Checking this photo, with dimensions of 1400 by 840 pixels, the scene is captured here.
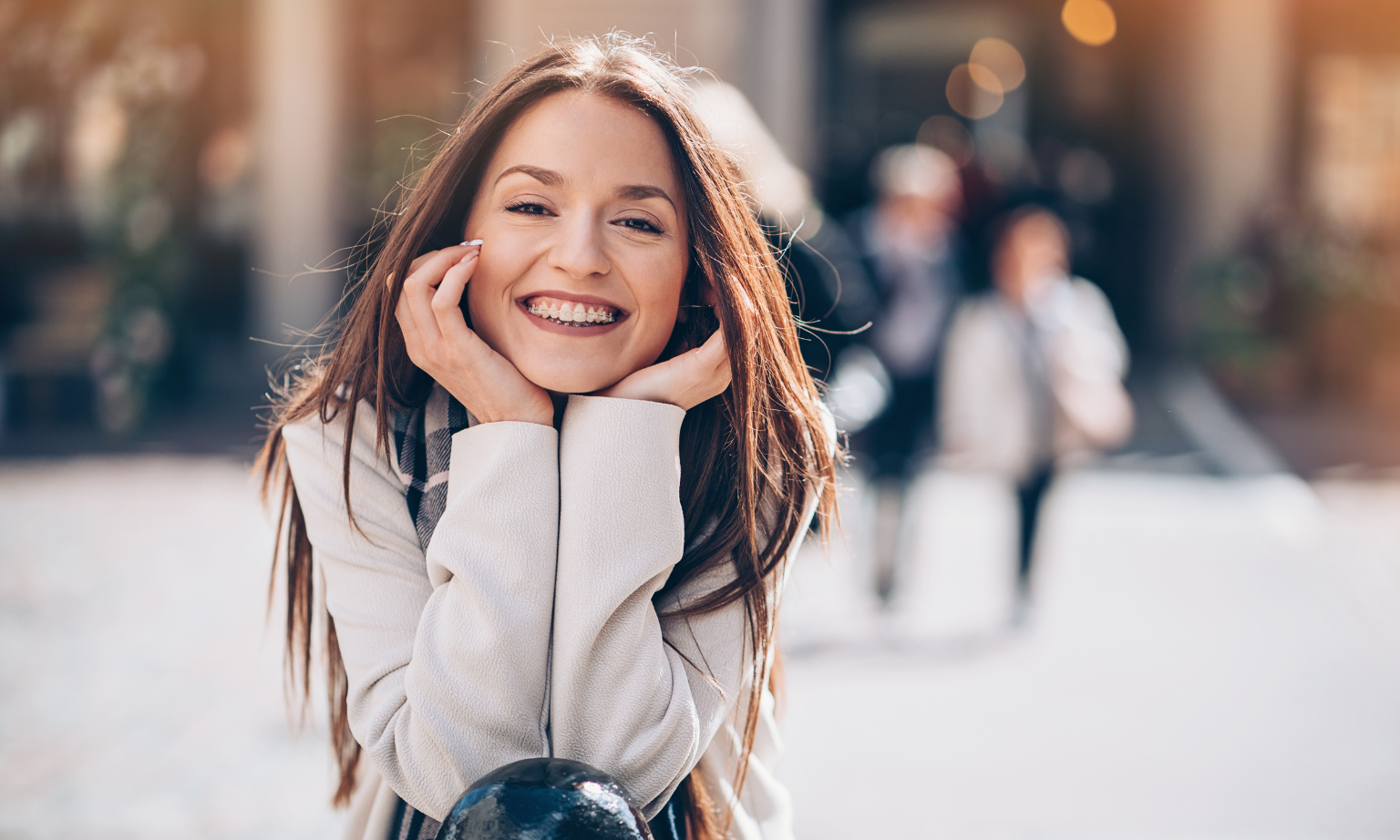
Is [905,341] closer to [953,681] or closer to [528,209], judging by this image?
[953,681]

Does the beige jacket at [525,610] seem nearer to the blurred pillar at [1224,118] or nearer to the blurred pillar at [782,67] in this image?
the blurred pillar at [782,67]

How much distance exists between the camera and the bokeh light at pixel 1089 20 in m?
12.3

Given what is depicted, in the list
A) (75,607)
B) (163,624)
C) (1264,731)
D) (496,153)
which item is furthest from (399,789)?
(75,607)

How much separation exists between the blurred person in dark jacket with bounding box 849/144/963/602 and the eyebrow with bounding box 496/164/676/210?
4215mm

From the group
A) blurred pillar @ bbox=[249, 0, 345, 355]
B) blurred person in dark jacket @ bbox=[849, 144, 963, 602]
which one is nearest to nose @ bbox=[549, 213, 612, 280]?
blurred person in dark jacket @ bbox=[849, 144, 963, 602]

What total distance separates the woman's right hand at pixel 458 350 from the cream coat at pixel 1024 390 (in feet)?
13.5

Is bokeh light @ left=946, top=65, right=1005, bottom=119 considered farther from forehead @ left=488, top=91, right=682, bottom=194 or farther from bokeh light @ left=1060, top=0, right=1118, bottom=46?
forehead @ left=488, top=91, right=682, bottom=194

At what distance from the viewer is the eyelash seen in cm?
178

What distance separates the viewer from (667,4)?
405 inches

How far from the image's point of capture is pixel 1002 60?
→ 12.7m

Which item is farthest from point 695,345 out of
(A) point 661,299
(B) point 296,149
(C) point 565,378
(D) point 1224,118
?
(D) point 1224,118

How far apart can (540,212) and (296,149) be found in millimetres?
11151

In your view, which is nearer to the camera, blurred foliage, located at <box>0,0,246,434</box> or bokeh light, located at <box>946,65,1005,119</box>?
blurred foliage, located at <box>0,0,246,434</box>

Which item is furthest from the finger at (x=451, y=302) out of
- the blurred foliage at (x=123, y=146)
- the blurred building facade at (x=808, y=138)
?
the blurred foliage at (x=123, y=146)
